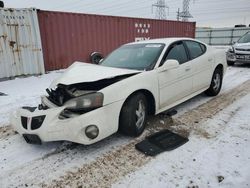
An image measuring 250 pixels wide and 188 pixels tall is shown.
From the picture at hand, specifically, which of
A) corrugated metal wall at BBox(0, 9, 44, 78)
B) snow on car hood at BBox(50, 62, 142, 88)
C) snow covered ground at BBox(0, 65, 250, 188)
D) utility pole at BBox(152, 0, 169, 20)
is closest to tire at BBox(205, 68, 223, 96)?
snow covered ground at BBox(0, 65, 250, 188)

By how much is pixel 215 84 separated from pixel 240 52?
5.23 m

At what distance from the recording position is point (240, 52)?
975cm

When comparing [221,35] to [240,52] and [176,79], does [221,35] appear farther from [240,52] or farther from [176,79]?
[176,79]

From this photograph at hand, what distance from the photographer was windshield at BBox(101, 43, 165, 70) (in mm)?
3982

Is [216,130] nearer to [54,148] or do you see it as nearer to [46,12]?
[54,148]

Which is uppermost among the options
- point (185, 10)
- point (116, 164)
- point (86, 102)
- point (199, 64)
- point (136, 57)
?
point (185, 10)

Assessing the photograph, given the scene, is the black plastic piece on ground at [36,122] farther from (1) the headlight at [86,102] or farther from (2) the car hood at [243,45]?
(2) the car hood at [243,45]

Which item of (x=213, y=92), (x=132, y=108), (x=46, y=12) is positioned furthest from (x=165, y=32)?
(x=132, y=108)

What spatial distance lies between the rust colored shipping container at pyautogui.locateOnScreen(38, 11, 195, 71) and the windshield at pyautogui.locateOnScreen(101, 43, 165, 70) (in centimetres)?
520

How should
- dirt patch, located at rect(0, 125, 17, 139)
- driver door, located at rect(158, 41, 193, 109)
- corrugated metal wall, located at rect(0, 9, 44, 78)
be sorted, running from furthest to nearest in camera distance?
corrugated metal wall, located at rect(0, 9, 44, 78) < driver door, located at rect(158, 41, 193, 109) < dirt patch, located at rect(0, 125, 17, 139)

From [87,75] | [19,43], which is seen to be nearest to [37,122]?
[87,75]

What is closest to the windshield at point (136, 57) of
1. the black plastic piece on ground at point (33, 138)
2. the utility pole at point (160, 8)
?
the black plastic piece on ground at point (33, 138)

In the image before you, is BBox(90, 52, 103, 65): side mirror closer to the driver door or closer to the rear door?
the rear door

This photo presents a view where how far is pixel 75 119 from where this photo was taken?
2.88 m
